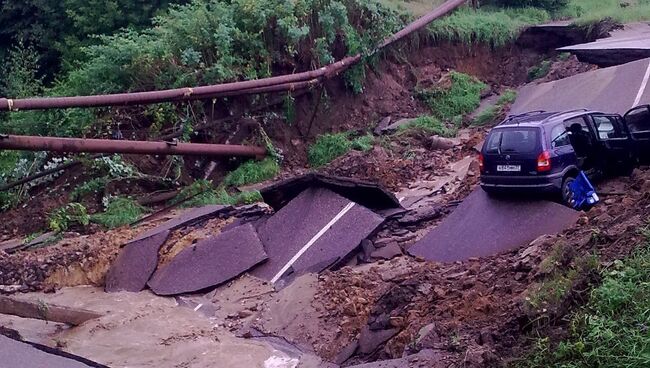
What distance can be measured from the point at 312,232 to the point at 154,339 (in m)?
3.49

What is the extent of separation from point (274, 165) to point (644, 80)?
8.33m

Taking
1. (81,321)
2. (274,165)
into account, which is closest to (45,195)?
(274,165)

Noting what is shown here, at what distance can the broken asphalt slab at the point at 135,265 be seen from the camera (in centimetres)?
1455

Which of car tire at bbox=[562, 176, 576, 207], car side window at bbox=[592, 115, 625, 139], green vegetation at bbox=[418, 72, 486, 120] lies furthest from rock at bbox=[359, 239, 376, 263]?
green vegetation at bbox=[418, 72, 486, 120]

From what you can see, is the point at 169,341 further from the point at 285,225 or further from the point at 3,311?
the point at 285,225

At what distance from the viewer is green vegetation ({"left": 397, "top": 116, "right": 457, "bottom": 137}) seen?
69.3 ft

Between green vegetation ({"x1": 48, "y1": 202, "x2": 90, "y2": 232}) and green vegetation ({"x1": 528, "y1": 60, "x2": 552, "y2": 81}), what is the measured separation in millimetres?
13538

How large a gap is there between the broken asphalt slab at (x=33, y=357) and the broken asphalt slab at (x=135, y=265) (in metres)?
3.86

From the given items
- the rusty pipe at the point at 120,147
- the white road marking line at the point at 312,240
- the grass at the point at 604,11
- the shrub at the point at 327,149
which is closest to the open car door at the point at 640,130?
the white road marking line at the point at 312,240

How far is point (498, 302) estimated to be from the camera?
9656mm

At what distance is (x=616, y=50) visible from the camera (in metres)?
21.2

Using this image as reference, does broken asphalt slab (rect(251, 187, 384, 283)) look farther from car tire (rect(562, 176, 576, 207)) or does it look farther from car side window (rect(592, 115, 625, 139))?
car side window (rect(592, 115, 625, 139))

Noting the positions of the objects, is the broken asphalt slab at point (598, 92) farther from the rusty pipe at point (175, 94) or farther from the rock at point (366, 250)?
the rock at point (366, 250)

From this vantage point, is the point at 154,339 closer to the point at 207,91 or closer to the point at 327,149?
the point at 207,91
